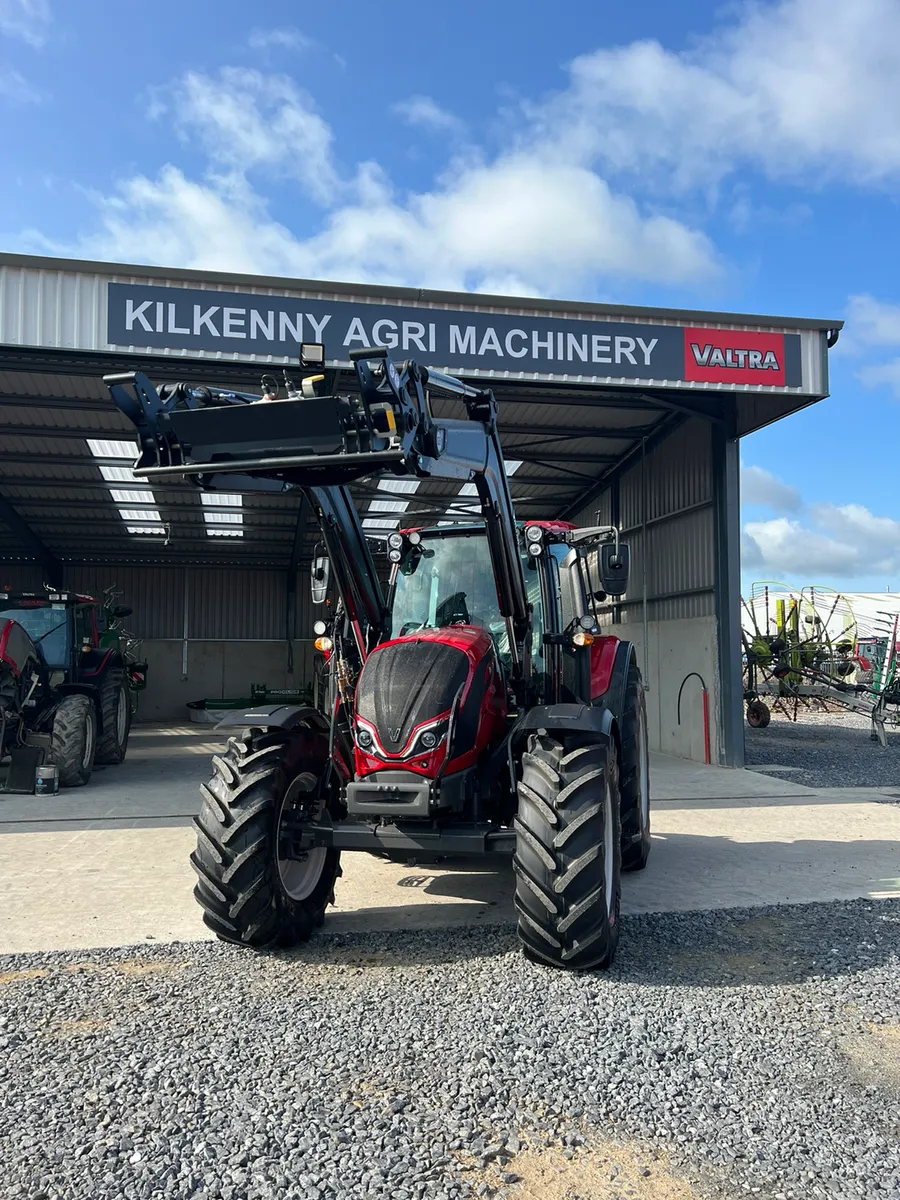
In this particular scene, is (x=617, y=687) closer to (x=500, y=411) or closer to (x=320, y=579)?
(x=320, y=579)

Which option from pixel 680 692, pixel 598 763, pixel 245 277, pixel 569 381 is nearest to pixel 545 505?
pixel 680 692

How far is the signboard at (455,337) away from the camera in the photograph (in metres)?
9.44

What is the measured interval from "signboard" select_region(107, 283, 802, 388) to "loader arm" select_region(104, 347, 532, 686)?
5.47 metres

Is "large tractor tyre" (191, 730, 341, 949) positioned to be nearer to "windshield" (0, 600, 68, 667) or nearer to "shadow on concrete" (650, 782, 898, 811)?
"shadow on concrete" (650, 782, 898, 811)

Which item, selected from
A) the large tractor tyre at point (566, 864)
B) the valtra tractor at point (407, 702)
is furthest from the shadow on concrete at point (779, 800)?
the large tractor tyre at point (566, 864)

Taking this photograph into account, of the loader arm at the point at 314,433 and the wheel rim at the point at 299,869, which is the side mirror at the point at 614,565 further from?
the wheel rim at the point at 299,869

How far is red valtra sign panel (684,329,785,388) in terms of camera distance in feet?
34.8

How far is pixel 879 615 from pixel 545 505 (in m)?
18.9

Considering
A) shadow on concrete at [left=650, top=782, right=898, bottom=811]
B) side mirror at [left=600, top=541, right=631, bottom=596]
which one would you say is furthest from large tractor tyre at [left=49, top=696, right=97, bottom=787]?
side mirror at [left=600, top=541, right=631, bottom=596]

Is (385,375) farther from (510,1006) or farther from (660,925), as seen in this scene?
(660,925)

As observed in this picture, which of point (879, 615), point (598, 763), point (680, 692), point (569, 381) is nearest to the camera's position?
point (598, 763)

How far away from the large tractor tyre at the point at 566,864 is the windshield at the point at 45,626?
958cm

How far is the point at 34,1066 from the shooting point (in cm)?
344

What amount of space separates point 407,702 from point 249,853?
3.47 ft
